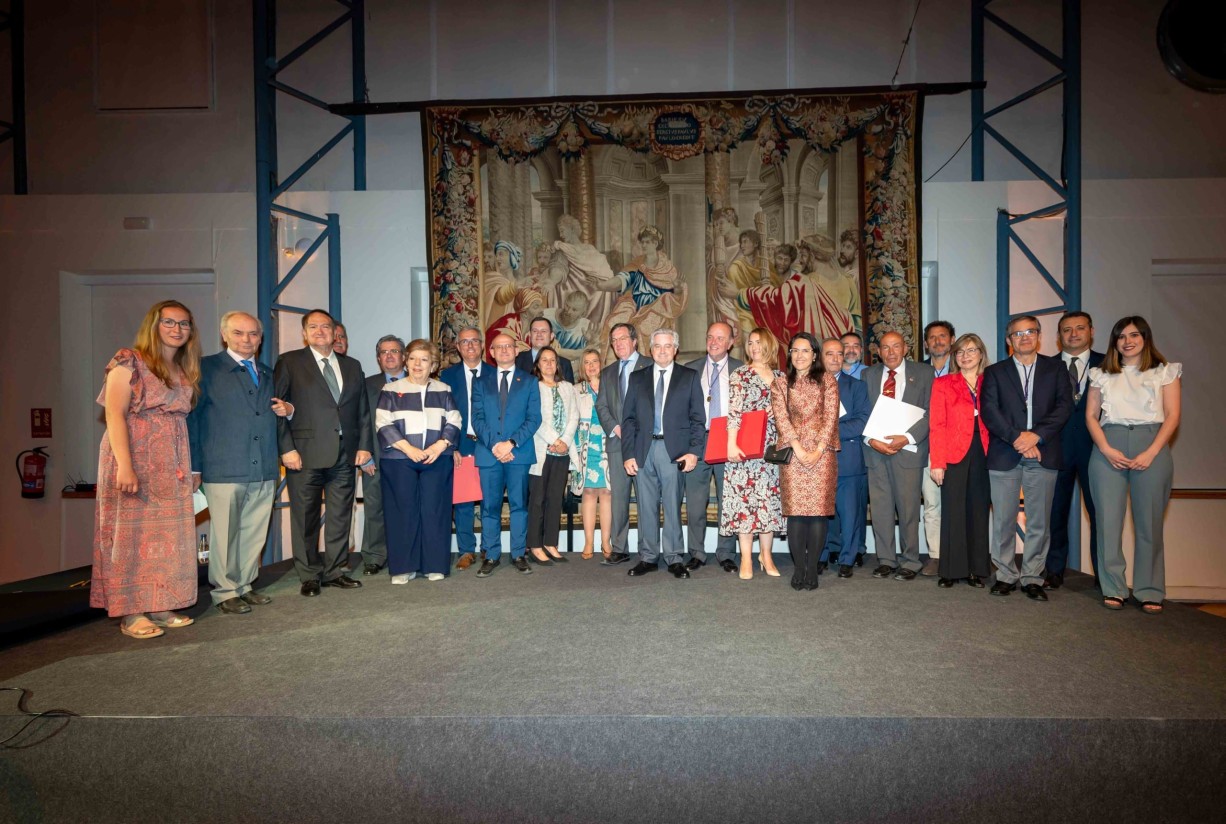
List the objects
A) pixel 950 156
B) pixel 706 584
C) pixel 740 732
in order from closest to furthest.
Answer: pixel 740 732, pixel 706 584, pixel 950 156

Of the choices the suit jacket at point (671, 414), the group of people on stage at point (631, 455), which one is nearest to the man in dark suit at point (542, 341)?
the group of people on stage at point (631, 455)

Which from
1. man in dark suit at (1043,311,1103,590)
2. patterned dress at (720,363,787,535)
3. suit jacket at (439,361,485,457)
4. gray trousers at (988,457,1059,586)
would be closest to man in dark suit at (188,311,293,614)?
suit jacket at (439,361,485,457)

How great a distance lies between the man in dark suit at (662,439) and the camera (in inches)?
164

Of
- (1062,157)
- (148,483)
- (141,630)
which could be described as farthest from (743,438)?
(1062,157)

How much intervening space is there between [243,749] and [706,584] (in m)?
2.53

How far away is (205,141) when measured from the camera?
6.51 m

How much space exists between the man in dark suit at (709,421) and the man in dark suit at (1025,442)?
153 centimetres

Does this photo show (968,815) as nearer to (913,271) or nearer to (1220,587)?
(913,271)

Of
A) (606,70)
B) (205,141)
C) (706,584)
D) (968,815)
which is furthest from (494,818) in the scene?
(205,141)

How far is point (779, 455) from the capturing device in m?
3.77

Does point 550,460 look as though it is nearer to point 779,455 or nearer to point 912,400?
point 779,455

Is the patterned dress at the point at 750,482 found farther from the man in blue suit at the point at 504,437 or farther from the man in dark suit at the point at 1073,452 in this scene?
the man in dark suit at the point at 1073,452

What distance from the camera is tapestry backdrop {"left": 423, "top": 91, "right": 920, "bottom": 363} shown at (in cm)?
568

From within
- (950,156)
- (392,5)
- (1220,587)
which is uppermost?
(392,5)
